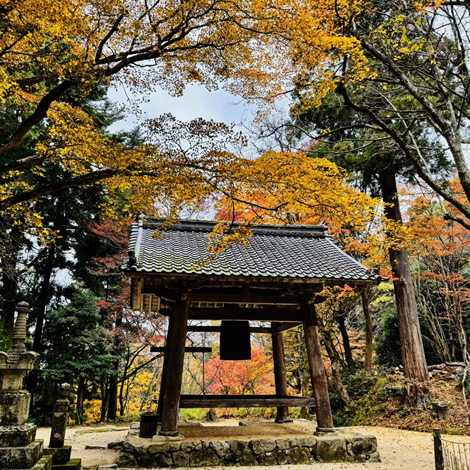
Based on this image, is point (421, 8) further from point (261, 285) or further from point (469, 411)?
point (469, 411)

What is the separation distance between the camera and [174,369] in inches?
251

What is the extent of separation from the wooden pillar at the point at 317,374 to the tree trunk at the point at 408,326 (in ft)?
17.7

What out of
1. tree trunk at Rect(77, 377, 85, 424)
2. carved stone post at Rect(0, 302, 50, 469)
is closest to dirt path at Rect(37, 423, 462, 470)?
carved stone post at Rect(0, 302, 50, 469)

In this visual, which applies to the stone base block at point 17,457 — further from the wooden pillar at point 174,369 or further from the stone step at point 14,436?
the wooden pillar at point 174,369

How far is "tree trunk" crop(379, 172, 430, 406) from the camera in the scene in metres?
10.9

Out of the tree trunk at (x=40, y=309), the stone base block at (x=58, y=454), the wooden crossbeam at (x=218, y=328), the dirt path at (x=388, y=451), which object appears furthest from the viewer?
the tree trunk at (x=40, y=309)

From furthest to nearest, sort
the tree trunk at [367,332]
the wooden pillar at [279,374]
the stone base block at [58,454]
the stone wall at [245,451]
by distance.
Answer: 1. the tree trunk at [367,332]
2. the wooden pillar at [279,374]
3. the stone wall at [245,451]
4. the stone base block at [58,454]

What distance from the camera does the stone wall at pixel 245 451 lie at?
5.74 m

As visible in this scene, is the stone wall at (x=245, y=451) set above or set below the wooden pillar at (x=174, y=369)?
below

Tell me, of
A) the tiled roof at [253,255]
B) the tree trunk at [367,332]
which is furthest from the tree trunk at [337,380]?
the tiled roof at [253,255]

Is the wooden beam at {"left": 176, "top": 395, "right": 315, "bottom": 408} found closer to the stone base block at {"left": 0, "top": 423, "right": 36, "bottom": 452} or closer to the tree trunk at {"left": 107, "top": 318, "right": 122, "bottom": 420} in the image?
the stone base block at {"left": 0, "top": 423, "right": 36, "bottom": 452}

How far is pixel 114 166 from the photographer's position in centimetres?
644

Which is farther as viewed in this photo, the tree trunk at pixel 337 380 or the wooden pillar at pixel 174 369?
the tree trunk at pixel 337 380

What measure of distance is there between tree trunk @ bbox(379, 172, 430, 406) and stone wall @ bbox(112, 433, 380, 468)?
221 inches
